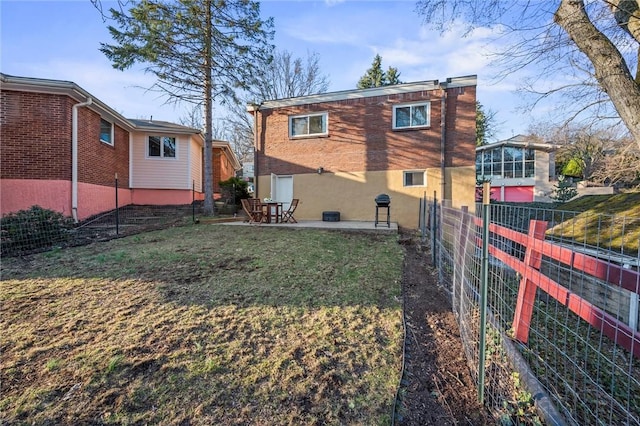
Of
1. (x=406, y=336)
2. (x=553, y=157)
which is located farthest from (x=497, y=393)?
(x=553, y=157)

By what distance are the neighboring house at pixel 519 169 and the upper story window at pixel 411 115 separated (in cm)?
1478

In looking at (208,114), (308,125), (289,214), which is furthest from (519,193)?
(208,114)

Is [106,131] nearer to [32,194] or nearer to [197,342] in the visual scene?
[32,194]

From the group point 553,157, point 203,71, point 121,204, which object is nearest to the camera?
point 203,71

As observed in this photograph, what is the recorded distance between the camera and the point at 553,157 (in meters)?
24.8

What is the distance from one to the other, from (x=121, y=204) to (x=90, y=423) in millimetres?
13603

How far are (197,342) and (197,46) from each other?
1233 cm

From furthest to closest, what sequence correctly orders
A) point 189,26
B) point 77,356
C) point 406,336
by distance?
point 189,26 → point 406,336 → point 77,356

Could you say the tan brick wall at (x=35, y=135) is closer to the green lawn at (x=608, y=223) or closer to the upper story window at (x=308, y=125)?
the upper story window at (x=308, y=125)

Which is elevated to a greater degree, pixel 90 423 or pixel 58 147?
pixel 58 147

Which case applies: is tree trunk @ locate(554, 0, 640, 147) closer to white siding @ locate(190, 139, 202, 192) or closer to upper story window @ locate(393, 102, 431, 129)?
upper story window @ locate(393, 102, 431, 129)

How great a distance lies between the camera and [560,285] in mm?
2068

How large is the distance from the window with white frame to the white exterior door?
4.95 m

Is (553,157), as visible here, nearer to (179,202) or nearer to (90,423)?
(179,202)
